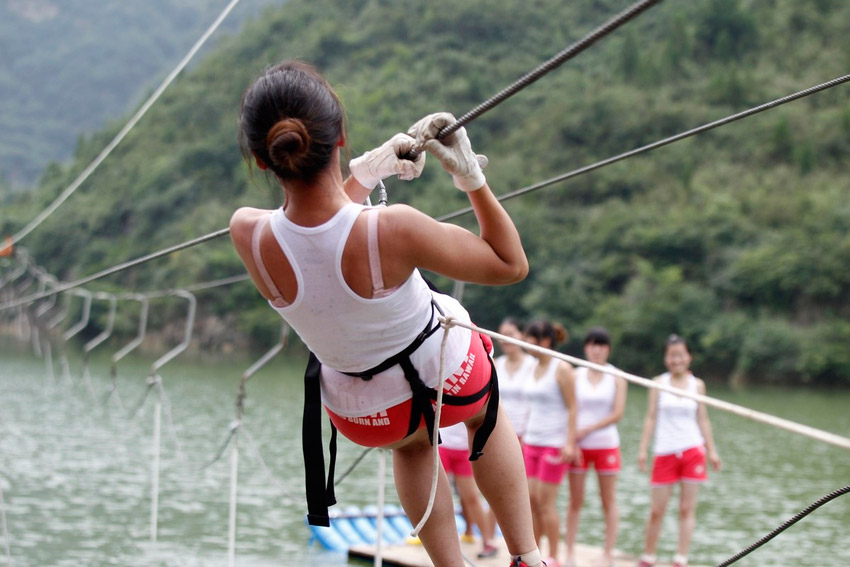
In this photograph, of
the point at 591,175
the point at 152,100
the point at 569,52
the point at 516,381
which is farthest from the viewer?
the point at 591,175

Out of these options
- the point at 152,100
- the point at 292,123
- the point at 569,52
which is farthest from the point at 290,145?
the point at 152,100

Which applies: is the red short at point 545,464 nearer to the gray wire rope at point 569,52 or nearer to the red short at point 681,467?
the red short at point 681,467

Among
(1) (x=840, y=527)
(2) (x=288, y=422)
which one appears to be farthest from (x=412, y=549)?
(2) (x=288, y=422)

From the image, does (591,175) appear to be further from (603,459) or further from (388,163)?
(388,163)

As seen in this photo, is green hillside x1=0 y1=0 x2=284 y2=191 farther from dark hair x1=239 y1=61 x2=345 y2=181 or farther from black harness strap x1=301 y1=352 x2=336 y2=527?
dark hair x1=239 y1=61 x2=345 y2=181

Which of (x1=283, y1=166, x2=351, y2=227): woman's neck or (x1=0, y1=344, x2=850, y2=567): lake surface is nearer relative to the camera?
(x1=283, y1=166, x2=351, y2=227): woman's neck

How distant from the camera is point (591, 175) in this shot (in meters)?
59.3

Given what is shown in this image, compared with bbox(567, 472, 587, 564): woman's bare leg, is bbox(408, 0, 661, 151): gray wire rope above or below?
above

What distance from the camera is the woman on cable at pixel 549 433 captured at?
6.94 meters

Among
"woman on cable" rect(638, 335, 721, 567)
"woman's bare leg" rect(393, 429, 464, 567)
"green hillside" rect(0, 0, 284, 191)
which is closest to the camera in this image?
"woman's bare leg" rect(393, 429, 464, 567)

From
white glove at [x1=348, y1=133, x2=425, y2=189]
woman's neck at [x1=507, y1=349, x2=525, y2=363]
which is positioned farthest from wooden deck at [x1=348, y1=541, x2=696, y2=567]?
white glove at [x1=348, y1=133, x2=425, y2=189]

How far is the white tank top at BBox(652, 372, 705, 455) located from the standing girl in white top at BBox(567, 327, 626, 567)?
0.28 metres

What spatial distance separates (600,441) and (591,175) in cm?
5326

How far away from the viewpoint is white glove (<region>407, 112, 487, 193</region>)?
7.61 feet
